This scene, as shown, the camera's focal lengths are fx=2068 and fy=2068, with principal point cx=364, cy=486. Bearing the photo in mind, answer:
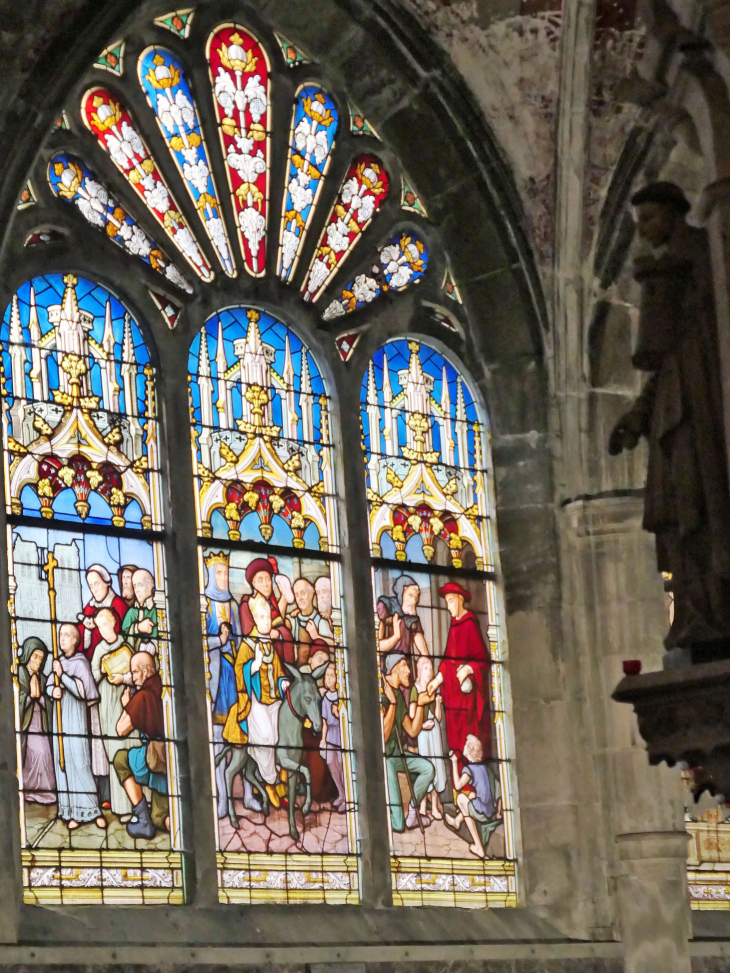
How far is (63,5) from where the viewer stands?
10000mm

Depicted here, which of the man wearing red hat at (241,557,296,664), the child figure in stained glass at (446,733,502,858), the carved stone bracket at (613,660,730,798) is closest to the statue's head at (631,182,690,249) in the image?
the carved stone bracket at (613,660,730,798)

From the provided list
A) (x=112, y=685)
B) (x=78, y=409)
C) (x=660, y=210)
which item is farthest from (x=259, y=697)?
(x=660, y=210)

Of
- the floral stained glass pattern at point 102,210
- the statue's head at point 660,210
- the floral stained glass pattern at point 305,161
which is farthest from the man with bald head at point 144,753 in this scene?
the statue's head at point 660,210

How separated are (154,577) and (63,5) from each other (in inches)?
111

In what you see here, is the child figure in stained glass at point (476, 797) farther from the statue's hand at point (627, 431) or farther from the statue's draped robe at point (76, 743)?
the statue's hand at point (627, 431)

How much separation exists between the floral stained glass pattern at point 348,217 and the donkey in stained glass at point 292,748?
2.16m

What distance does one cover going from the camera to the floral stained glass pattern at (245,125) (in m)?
11.1

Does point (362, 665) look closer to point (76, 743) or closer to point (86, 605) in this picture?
point (86, 605)

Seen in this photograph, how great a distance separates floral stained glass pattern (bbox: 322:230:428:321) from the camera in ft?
37.3

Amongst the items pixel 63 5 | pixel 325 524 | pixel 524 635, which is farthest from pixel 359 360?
pixel 63 5

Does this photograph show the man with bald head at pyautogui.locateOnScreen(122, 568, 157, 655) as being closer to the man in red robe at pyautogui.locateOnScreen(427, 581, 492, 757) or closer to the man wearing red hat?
the man wearing red hat

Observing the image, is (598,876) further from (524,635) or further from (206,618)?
(206,618)

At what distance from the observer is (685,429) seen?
6.93 m

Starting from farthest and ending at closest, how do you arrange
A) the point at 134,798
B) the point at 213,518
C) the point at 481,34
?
1. the point at 481,34
2. the point at 213,518
3. the point at 134,798
